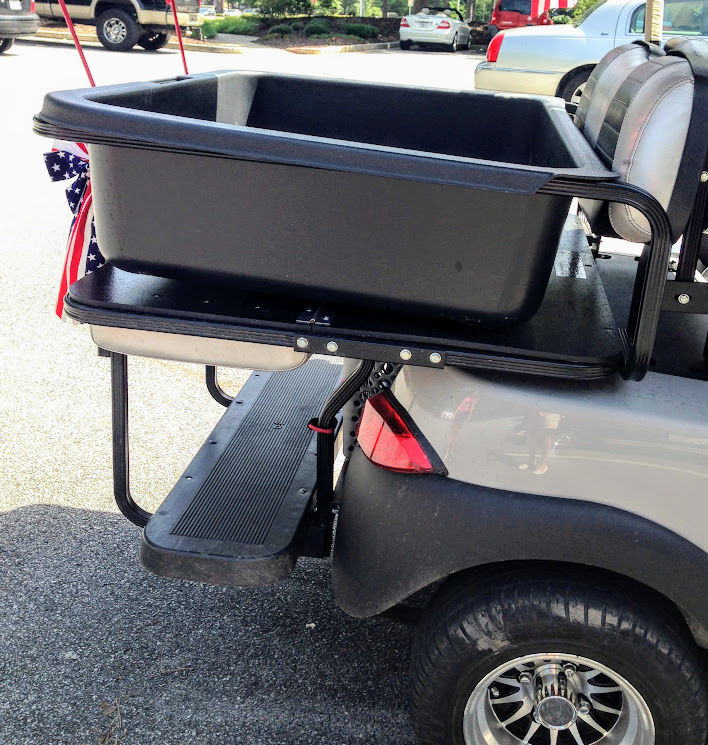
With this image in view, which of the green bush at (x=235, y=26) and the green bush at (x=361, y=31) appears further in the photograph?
the green bush at (x=235, y=26)

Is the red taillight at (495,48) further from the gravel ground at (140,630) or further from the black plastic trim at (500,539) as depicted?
the black plastic trim at (500,539)

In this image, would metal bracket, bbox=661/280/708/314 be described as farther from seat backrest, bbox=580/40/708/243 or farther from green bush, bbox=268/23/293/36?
green bush, bbox=268/23/293/36

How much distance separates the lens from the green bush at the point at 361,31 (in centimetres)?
2394

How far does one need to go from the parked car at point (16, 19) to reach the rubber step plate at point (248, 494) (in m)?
14.6

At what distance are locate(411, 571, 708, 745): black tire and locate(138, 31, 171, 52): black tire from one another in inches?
705

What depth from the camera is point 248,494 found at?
2346mm

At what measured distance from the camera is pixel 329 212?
62.5 inches

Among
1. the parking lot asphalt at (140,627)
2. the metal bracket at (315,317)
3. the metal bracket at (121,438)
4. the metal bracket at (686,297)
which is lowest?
the parking lot asphalt at (140,627)

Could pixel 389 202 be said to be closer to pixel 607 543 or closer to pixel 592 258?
pixel 607 543

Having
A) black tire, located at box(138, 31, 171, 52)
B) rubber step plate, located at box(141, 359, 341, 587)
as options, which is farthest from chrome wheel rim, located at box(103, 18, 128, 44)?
rubber step plate, located at box(141, 359, 341, 587)

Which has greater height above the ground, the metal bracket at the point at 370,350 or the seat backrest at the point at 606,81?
the seat backrest at the point at 606,81

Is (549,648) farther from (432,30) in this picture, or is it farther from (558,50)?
(432,30)

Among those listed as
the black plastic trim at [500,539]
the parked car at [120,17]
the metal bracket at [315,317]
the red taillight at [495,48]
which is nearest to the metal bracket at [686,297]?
the black plastic trim at [500,539]

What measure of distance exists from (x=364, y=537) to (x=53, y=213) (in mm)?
5289
